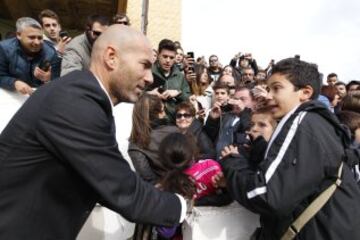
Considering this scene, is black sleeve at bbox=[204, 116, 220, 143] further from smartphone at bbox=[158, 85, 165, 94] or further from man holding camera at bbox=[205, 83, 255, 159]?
smartphone at bbox=[158, 85, 165, 94]

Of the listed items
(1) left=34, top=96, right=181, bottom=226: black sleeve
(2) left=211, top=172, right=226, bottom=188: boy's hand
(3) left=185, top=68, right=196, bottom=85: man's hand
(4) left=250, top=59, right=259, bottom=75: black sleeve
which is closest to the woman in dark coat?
(2) left=211, top=172, right=226, bottom=188: boy's hand

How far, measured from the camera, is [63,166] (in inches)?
63.8

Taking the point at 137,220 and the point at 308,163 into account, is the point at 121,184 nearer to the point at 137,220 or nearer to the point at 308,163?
the point at 137,220

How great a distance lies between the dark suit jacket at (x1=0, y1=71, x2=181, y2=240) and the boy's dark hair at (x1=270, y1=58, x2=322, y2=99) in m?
1.23

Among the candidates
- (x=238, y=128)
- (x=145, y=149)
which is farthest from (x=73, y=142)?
(x=238, y=128)

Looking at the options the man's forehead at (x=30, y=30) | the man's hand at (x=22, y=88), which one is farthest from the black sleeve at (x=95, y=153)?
the man's forehead at (x=30, y=30)

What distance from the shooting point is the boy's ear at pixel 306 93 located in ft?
8.10

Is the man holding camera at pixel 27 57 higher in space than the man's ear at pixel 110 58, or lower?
lower

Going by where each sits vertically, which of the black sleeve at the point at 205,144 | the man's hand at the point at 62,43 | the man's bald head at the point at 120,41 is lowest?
the black sleeve at the point at 205,144

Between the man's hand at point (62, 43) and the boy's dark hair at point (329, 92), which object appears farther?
the boy's dark hair at point (329, 92)

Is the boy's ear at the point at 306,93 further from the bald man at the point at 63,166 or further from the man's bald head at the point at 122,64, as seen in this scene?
the bald man at the point at 63,166

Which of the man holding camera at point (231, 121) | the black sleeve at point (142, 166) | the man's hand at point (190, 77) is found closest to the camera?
→ the black sleeve at point (142, 166)

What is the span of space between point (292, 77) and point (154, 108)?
1.46 m

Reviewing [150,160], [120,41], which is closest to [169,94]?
[150,160]
